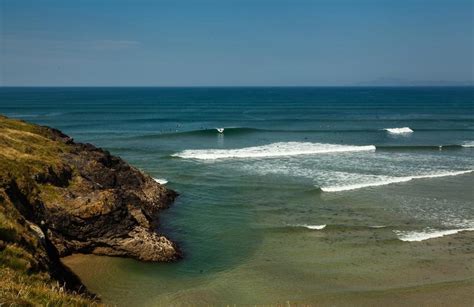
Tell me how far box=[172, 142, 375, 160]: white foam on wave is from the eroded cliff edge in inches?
786

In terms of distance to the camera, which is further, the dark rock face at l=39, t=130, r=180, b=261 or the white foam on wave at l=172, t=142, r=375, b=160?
the white foam on wave at l=172, t=142, r=375, b=160

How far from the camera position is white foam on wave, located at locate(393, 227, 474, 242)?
22.2 m

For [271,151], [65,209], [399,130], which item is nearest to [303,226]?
[65,209]

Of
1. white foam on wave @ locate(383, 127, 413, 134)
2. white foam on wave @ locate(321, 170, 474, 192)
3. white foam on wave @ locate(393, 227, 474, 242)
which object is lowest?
white foam on wave @ locate(393, 227, 474, 242)

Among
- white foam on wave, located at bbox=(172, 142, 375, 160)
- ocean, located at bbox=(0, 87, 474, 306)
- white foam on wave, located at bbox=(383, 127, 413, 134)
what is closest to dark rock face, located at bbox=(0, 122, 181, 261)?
ocean, located at bbox=(0, 87, 474, 306)

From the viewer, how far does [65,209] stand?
19.1 meters

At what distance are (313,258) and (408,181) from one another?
16.8m

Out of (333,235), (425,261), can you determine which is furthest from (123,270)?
(425,261)

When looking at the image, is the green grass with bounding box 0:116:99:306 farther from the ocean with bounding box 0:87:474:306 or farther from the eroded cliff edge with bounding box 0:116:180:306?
the ocean with bounding box 0:87:474:306

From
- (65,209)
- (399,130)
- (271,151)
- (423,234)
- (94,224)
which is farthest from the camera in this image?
(399,130)

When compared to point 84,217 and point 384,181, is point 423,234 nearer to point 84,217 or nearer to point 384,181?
point 384,181

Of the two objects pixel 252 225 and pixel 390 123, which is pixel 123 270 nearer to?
pixel 252 225

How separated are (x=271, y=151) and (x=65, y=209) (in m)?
31.5

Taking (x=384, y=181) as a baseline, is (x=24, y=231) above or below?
above
